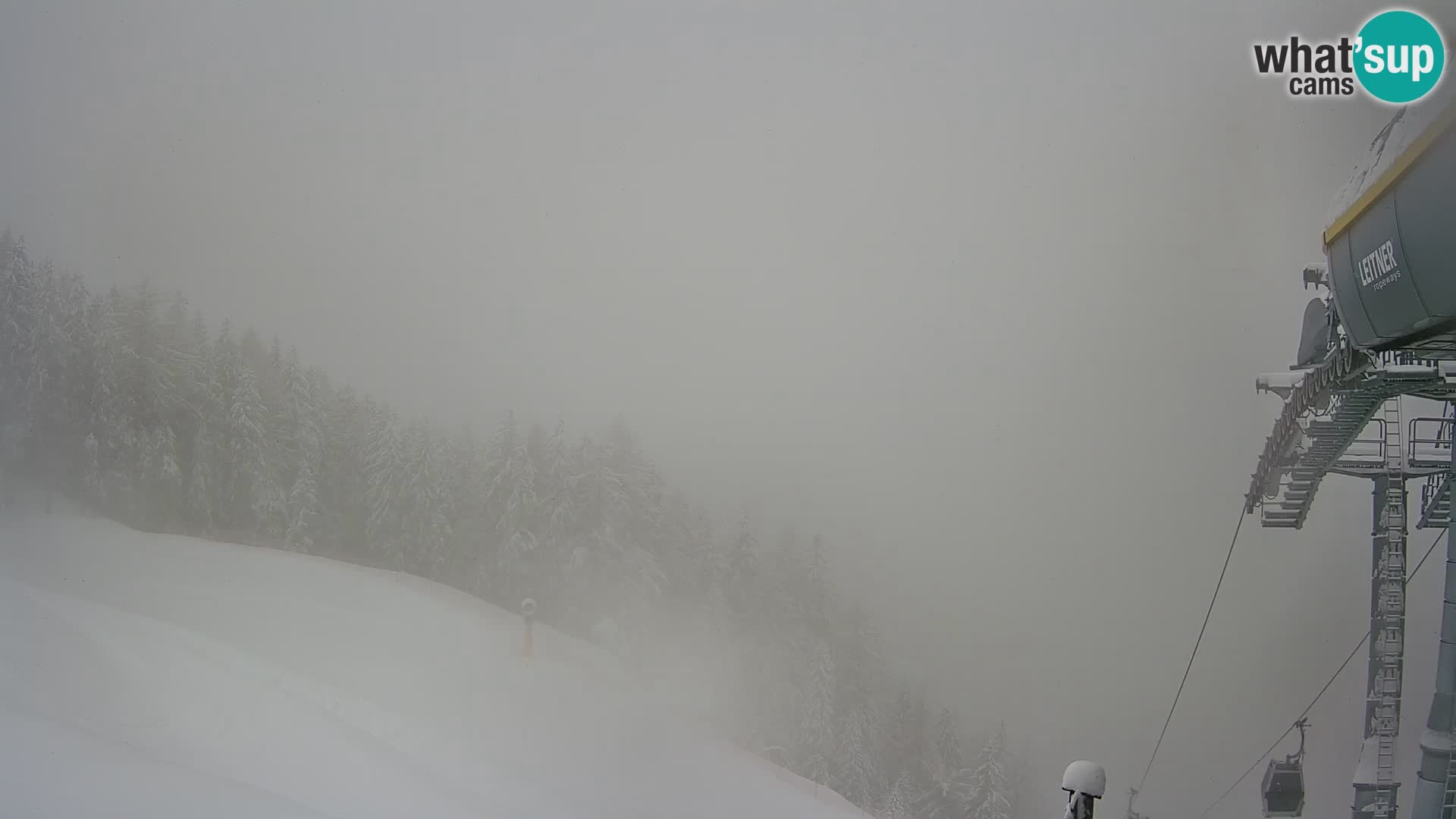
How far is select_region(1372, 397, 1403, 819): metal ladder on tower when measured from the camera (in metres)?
5.75

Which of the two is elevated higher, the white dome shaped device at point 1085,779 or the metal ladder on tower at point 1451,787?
the white dome shaped device at point 1085,779

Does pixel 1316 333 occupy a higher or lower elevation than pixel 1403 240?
higher

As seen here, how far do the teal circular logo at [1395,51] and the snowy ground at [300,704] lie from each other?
7.66 m

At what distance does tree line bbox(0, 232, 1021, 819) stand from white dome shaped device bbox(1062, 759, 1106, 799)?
25.4ft

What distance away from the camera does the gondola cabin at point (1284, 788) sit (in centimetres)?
596

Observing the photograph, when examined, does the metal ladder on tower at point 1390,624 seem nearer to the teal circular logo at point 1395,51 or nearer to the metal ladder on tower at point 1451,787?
the metal ladder on tower at point 1451,787

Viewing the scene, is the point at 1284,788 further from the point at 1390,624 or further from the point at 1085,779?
the point at 1085,779

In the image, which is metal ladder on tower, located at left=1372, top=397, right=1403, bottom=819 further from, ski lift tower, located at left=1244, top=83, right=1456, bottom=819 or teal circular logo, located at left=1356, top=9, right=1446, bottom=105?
teal circular logo, located at left=1356, top=9, right=1446, bottom=105

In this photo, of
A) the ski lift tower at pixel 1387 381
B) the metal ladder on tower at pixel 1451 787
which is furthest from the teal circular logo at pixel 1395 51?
the metal ladder on tower at pixel 1451 787

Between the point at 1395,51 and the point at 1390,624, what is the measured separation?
4597 mm

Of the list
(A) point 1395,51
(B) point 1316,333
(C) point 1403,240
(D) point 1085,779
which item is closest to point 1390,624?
(B) point 1316,333

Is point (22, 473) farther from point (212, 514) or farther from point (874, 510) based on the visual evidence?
point (874, 510)

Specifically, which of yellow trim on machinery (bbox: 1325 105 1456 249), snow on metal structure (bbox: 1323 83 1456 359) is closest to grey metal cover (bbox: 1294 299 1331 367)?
snow on metal structure (bbox: 1323 83 1456 359)

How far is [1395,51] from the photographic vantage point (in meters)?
6.20
